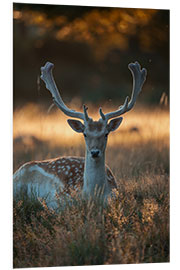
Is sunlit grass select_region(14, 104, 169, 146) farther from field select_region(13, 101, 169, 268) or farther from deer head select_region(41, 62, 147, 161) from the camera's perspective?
deer head select_region(41, 62, 147, 161)

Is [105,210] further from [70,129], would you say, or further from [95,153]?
[70,129]

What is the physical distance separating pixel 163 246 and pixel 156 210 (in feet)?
1.02

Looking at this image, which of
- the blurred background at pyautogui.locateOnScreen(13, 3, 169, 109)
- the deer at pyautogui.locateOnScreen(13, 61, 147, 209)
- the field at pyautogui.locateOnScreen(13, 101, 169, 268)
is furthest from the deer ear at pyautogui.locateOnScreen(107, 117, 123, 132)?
the blurred background at pyautogui.locateOnScreen(13, 3, 169, 109)

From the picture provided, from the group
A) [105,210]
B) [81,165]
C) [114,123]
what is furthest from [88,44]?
[105,210]

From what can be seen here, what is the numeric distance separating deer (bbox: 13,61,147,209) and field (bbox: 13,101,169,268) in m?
0.17

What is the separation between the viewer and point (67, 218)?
4691 millimetres

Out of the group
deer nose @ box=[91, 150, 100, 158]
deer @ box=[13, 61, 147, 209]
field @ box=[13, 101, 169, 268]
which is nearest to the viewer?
field @ box=[13, 101, 169, 268]

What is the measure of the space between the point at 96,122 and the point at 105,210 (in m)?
0.75

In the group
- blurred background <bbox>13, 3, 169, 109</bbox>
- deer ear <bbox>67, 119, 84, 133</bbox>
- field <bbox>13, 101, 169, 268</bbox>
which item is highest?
blurred background <bbox>13, 3, 169, 109</bbox>

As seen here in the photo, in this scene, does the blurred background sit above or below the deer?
above

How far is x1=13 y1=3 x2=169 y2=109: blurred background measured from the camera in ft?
17.0

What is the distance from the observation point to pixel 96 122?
5.06 meters
